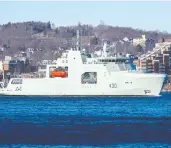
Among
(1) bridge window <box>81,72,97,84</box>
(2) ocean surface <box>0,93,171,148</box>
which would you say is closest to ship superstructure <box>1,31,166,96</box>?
(1) bridge window <box>81,72,97,84</box>

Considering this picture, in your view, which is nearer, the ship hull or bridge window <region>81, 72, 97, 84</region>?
the ship hull

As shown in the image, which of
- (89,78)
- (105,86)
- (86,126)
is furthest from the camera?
(89,78)

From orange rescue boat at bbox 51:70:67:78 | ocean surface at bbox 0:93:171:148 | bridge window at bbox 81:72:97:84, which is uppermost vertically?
orange rescue boat at bbox 51:70:67:78

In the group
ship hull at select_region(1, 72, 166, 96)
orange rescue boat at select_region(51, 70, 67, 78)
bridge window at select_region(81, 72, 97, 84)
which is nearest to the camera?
ship hull at select_region(1, 72, 166, 96)

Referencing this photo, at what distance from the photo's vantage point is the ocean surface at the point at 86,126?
155 ft

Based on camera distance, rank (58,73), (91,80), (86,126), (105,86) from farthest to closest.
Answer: (58,73) < (91,80) < (105,86) < (86,126)

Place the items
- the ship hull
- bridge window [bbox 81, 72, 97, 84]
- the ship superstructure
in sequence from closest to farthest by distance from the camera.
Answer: the ship hull < the ship superstructure < bridge window [bbox 81, 72, 97, 84]

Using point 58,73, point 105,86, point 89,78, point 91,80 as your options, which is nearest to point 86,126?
point 105,86

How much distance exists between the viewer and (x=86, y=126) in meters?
57.5

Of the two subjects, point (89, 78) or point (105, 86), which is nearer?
point (105, 86)

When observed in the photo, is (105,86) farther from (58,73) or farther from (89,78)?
(58,73)

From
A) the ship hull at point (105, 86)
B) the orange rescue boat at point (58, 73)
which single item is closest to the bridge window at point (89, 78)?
the ship hull at point (105, 86)

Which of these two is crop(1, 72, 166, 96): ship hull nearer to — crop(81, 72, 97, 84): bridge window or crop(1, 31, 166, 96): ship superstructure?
crop(1, 31, 166, 96): ship superstructure

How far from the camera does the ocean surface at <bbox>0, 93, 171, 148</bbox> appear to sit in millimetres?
47125
